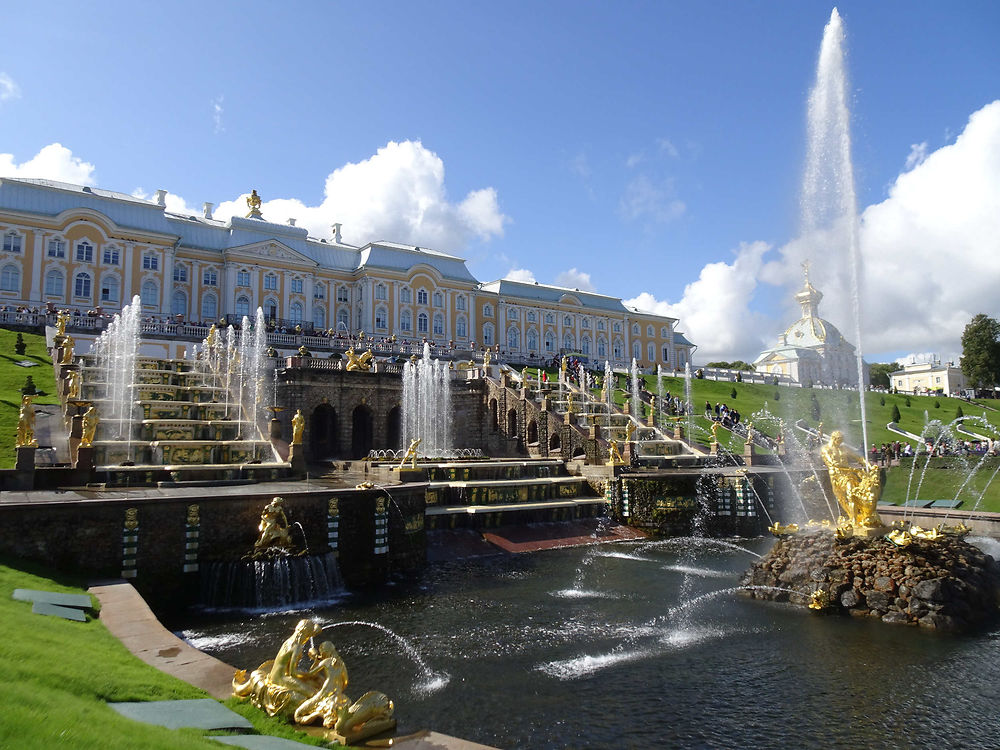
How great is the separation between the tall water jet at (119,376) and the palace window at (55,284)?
17.2 m

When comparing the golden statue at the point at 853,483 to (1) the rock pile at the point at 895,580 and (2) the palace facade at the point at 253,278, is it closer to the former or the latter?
(1) the rock pile at the point at 895,580

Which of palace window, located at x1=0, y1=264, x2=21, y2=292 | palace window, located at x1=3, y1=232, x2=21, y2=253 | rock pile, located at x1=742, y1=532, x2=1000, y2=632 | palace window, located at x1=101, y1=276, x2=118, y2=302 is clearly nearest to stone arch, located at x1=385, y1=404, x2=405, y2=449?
rock pile, located at x1=742, y1=532, x2=1000, y2=632

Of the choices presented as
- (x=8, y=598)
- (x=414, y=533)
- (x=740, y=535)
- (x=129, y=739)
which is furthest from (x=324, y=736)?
(x=740, y=535)

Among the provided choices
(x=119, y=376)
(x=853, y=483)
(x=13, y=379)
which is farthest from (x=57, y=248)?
(x=853, y=483)

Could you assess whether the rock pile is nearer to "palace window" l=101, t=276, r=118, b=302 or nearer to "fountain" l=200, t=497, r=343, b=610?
"fountain" l=200, t=497, r=343, b=610

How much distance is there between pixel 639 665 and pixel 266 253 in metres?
55.7

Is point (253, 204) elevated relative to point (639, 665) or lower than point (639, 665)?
elevated

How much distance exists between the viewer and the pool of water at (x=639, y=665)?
26.9ft

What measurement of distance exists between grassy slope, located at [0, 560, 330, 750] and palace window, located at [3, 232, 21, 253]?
49.2 m

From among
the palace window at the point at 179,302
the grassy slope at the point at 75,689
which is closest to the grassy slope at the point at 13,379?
the grassy slope at the point at 75,689

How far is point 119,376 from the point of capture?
27938mm

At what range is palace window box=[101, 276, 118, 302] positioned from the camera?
51250 millimetres

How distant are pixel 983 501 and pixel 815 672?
20859 millimetres

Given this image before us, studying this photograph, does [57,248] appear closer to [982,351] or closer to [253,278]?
[253,278]
